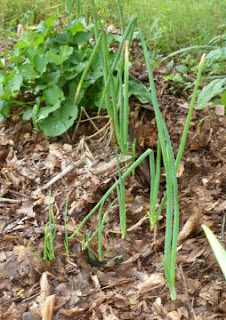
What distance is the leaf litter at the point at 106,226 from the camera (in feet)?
5.02

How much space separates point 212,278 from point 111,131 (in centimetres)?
79

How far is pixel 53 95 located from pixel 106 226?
2.18 feet

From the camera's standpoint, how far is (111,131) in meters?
2.10

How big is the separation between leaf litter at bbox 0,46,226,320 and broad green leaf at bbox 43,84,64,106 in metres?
0.18

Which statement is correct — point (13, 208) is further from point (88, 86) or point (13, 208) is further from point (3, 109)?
point (88, 86)

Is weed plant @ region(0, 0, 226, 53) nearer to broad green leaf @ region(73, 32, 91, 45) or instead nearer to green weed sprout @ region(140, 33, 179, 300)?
broad green leaf @ region(73, 32, 91, 45)

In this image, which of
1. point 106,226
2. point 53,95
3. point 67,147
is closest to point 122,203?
point 106,226

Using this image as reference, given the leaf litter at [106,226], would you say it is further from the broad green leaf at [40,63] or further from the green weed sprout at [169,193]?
the broad green leaf at [40,63]

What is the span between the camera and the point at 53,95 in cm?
213

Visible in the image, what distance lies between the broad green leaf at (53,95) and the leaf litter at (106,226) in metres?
0.18

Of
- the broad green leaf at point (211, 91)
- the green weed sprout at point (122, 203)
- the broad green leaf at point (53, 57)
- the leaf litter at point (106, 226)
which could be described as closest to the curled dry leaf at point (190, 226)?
the leaf litter at point (106, 226)

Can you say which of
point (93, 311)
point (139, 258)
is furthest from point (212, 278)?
point (93, 311)

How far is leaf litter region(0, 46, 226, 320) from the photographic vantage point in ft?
5.02

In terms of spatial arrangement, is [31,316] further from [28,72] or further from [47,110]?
[28,72]
